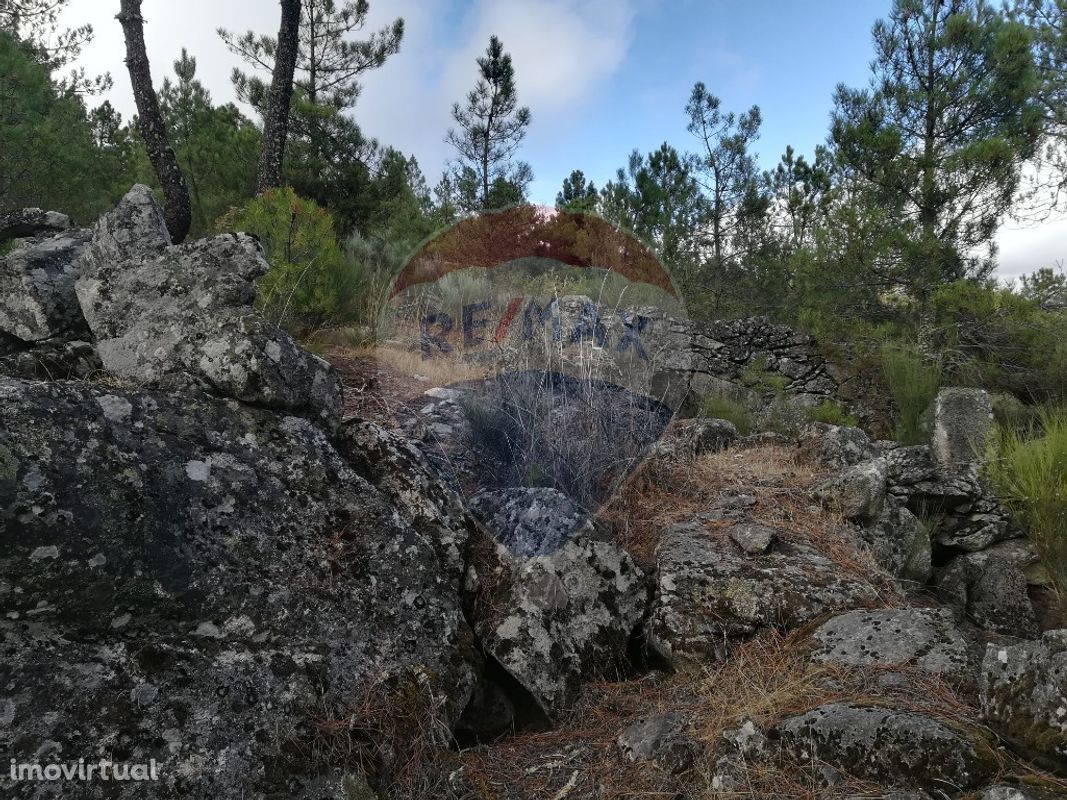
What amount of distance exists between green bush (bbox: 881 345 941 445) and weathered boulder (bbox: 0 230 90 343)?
6980 millimetres

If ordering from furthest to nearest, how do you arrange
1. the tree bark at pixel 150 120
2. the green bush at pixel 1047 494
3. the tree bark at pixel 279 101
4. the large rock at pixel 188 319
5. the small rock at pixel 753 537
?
the tree bark at pixel 279 101 → the tree bark at pixel 150 120 → the green bush at pixel 1047 494 → the small rock at pixel 753 537 → the large rock at pixel 188 319

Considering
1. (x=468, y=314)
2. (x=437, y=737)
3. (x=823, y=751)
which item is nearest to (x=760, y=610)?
(x=823, y=751)

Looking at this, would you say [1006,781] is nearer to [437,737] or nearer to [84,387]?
[437,737]

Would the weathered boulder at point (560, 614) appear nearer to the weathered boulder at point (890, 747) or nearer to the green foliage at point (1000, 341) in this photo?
the weathered boulder at point (890, 747)

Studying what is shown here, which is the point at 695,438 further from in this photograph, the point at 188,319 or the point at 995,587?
the point at 188,319

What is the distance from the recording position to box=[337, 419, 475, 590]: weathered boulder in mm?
2436

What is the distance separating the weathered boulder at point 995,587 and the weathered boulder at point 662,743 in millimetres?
2623

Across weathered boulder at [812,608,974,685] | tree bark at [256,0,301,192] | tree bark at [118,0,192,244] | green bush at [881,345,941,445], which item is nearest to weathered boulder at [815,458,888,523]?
weathered boulder at [812,608,974,685]

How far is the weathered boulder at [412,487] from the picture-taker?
2.44m

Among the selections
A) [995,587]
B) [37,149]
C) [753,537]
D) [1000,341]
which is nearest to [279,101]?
[37,149]

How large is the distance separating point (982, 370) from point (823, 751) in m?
7.60

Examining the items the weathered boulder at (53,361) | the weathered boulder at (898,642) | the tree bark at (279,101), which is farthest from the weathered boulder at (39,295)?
the tree bark at (279,101)

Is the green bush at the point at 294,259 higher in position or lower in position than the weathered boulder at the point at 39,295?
higher

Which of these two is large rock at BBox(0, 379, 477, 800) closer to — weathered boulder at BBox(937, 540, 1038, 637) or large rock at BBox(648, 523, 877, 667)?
large rock at BBox(648, 523, 877, 667)
